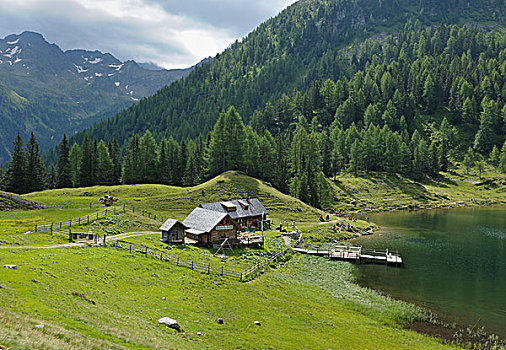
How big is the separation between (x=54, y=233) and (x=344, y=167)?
440ft

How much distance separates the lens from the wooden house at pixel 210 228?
196 ft

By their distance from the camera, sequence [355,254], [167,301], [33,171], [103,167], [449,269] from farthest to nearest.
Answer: [103,167], [33,171], [355,254], [449,269], [167,301]

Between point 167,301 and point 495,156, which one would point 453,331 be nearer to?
point 167,301

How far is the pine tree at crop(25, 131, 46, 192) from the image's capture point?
109 meters

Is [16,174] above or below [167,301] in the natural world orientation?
above

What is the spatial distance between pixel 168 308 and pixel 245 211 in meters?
46.8

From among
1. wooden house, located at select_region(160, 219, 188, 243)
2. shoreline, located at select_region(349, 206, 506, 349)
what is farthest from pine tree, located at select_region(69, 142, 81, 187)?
shoreline, located at select_region(349, 206, 506, 349)

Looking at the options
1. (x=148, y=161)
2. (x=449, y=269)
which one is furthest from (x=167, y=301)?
(x=148, y=161)

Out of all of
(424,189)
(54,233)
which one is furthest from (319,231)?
(424,189)

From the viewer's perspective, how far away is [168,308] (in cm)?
3058

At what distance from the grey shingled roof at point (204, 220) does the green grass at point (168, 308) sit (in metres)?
15.9

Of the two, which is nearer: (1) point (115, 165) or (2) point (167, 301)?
(2) point (167, 301)

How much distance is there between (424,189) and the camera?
5522 inches

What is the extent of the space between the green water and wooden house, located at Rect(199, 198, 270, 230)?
24.0 meters
